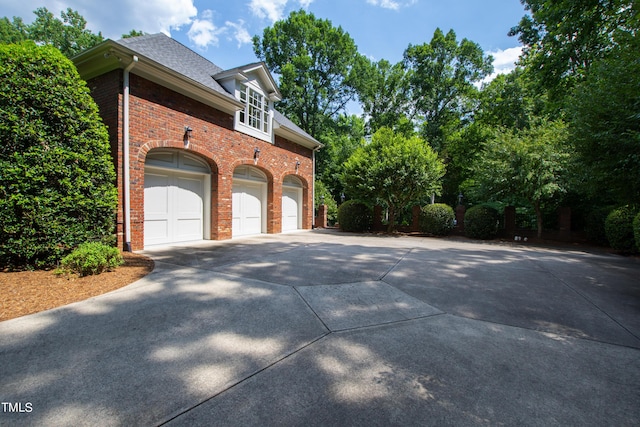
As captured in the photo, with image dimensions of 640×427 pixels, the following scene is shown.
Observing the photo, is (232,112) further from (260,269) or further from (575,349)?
(575,349)

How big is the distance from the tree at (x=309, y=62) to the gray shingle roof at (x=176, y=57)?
14015 millimetres

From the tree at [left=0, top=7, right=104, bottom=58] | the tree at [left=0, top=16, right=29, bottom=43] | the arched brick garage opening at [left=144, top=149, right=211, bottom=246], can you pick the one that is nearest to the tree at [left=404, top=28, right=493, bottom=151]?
the arched brick garage opening at [left=144, top=149, right=211, bottom=246]

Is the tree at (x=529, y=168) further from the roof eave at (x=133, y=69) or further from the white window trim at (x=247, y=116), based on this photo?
the roof eave at (x=133, y=69)

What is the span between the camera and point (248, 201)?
1141 cm

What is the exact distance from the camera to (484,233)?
1166 cm

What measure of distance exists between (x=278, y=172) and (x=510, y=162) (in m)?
9.22

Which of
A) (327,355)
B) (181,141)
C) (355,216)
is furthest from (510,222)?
(181,141)

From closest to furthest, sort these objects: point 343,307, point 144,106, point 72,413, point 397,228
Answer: point 72,413
point 343,307
point 144,106
point 397,228

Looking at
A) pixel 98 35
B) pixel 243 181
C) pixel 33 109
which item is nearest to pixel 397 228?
pixel 243 181

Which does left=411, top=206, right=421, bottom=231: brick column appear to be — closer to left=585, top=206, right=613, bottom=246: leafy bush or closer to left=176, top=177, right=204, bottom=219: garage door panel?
left=585, top=206, right=613, bottom=246: leafy bush

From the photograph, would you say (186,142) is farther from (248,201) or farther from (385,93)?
(385,93)

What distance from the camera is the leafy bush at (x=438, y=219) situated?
12719 millimetres

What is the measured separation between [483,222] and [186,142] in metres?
11.4

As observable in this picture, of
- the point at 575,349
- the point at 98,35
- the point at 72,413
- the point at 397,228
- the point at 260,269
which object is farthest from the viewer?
the point at 98,35
